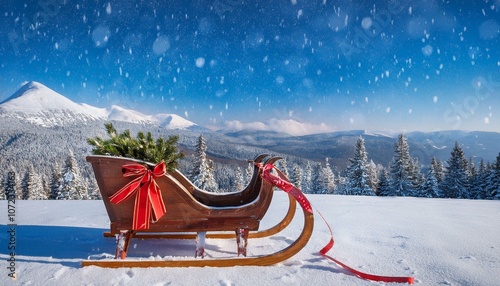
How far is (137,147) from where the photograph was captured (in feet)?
11.3

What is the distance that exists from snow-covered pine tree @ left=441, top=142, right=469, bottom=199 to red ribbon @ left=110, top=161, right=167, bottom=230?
31293 mm

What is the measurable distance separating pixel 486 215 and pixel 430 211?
2.85 feet

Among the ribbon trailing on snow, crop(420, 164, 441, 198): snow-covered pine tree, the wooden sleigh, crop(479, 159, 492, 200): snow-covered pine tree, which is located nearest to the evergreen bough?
Result: the wooden sleigh

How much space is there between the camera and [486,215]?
479 centimetres

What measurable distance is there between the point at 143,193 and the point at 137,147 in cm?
100

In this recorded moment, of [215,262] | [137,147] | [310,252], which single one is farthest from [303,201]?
[137,147]

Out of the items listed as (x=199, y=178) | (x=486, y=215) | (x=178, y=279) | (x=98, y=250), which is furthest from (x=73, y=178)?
(x=486, y=215)

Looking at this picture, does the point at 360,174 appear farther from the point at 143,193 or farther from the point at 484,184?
the point at 143,193

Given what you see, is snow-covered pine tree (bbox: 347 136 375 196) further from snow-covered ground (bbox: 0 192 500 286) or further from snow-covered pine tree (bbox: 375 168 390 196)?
snow-covered ground (bbox: 0 192 500 286)

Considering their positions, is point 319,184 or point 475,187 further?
point 319,184

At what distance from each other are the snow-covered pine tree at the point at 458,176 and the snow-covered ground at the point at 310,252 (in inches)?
1047

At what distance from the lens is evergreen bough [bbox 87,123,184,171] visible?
3295 mm

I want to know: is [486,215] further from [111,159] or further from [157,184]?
[111,159]

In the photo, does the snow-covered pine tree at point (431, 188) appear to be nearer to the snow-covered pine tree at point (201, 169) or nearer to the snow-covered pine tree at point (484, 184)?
the snow-covered pine tree at point (484, 184)
